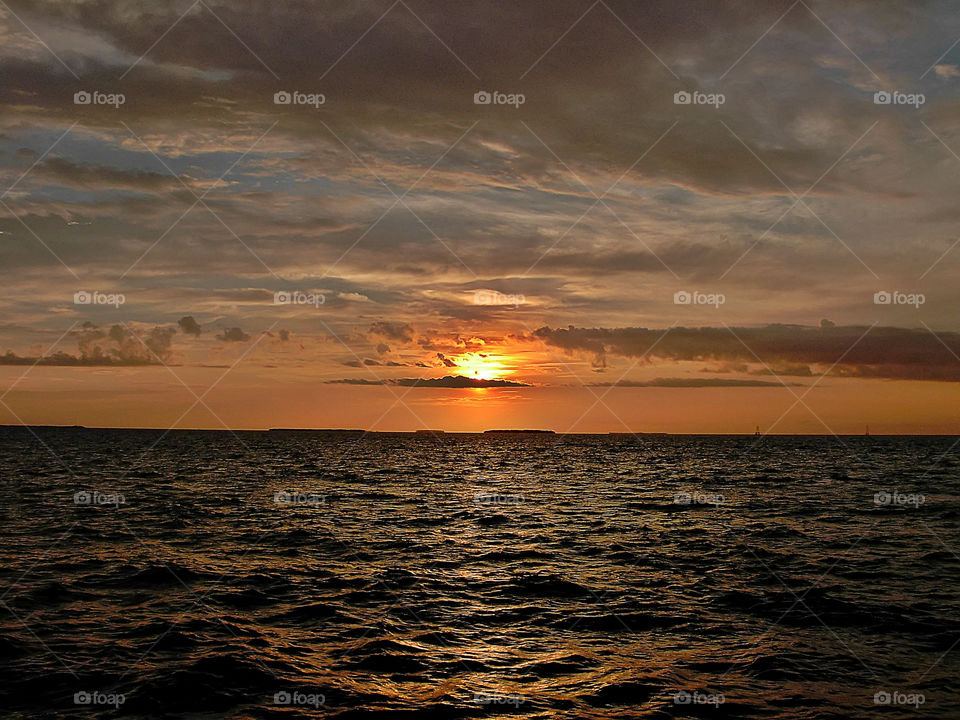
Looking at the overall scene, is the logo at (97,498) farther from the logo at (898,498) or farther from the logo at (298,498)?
the logo at (898,498)

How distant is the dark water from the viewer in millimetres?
13000

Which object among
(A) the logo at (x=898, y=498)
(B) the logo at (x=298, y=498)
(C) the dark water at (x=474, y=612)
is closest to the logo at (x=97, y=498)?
(C) the dark water at (x=474, y=612)

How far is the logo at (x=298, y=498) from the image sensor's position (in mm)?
42531

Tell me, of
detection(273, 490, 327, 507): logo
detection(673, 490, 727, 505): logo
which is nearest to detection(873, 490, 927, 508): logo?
detection(673, 490, 727, 505): logo

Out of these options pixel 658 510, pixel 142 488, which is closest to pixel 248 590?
pixel 658 510

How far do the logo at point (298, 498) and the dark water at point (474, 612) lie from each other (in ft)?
10.5

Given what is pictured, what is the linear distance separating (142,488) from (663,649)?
45.7 m

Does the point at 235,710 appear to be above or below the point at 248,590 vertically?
below

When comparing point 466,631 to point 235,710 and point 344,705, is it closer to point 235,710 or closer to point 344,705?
point 344,705

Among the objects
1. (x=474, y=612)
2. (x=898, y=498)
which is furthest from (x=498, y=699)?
(x=898, y=498)

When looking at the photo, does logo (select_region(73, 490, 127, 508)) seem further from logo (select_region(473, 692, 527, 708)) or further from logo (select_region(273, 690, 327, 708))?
logo (select_region(473, 692, 527, 708))

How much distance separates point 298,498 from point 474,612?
95.6ft

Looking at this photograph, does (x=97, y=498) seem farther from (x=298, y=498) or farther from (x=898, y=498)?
(x=898, y=498)

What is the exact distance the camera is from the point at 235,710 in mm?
12336
